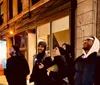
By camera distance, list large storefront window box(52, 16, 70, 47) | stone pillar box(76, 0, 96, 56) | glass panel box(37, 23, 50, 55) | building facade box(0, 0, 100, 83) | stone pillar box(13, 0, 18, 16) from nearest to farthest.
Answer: stone pillar box(76, 0, 96, 56) → building facade box(0, 0, 100, 83) → large storefront window box(52, 16, 70, 47) → glass panel box(37, 23, 50, 55) → stone pillar box(13, 0, 18, 16)

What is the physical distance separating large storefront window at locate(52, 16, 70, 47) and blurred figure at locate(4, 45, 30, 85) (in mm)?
3336

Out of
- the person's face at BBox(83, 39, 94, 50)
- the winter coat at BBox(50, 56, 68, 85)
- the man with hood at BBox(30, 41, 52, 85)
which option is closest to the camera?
the person's face at BBox(83, 39, 94, 50)

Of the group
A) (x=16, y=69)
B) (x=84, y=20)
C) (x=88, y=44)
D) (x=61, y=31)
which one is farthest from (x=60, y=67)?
(x=61, y=31)

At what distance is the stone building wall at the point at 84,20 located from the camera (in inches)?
344

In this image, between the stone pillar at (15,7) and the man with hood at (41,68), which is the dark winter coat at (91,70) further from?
the stone pillar at (15,7)

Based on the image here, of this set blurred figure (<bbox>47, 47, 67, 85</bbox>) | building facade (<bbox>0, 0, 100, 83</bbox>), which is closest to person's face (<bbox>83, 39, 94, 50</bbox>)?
blurred figure (<bbox>47, 47, 67, 85</bbox>)

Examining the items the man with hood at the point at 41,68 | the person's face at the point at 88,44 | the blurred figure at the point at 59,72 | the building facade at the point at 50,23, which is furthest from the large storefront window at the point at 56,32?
the person's face at the point at 88,44

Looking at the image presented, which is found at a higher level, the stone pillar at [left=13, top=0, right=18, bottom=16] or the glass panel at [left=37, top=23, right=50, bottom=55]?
the stone pillar at [left=13, top=0, right=18, bottom=16]

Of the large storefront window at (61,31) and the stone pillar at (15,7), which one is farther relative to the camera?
the stone pillar at (15,7)

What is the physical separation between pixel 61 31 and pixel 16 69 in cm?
427

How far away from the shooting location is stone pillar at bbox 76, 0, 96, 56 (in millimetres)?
8742

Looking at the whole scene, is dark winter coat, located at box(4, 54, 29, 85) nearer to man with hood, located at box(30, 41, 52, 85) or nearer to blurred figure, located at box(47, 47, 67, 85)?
man with hood, located at box(30, 41, 52, 85)

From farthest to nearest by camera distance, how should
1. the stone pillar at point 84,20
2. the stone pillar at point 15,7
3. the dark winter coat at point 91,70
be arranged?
1. the stone pillar at point 15,7
2. the stone pillar at point 84,20
3. the dark winter coat at point 91,70

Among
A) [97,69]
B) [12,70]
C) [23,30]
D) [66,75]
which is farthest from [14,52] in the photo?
[23,30]
